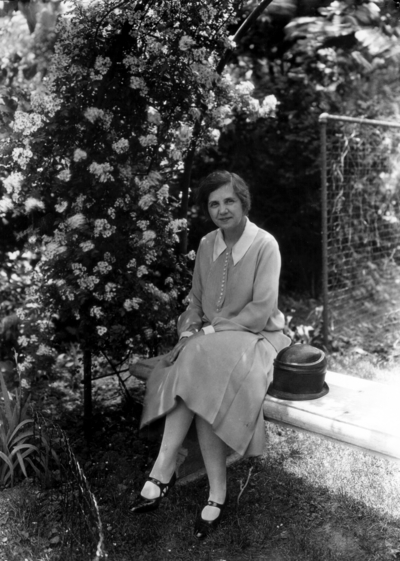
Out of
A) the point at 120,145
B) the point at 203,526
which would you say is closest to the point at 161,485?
the point at 203,526

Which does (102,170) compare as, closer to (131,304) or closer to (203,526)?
(131,304)

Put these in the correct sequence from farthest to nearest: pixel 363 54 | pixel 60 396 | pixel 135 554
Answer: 1. pixel 363 54
2. pixel 60 396
3. pixel 135 554

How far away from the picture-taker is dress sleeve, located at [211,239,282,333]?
3152mm

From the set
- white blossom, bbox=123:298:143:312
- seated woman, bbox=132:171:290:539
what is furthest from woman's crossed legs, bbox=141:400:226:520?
white blossom, bbox=123:298:143:312

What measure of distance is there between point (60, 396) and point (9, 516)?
5.05 feet

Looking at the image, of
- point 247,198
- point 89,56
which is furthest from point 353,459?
point 89,56

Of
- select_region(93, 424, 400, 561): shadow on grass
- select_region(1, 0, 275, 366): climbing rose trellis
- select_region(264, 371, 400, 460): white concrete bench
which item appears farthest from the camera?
select_region(1, 0, 275, 366): climbing rose trellis

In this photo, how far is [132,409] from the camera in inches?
163

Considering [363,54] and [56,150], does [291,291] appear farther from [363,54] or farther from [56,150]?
[56,150]

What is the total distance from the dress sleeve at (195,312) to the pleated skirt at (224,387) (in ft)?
1.18

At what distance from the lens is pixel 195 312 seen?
3469 millimetres

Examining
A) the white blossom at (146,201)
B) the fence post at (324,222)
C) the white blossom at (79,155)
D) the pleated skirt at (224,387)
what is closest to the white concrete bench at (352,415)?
the pleated skirt at (224,387)

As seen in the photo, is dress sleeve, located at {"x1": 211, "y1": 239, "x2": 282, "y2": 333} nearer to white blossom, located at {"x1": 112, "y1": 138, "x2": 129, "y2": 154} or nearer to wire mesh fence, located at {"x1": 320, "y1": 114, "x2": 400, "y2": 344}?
white blossom, located at {"x1": 112, "y1": 138, "x2": 129, "y2": 154}

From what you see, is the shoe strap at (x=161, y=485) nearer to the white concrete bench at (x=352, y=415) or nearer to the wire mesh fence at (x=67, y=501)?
the wire mesh fence at (x=67, y=501)
